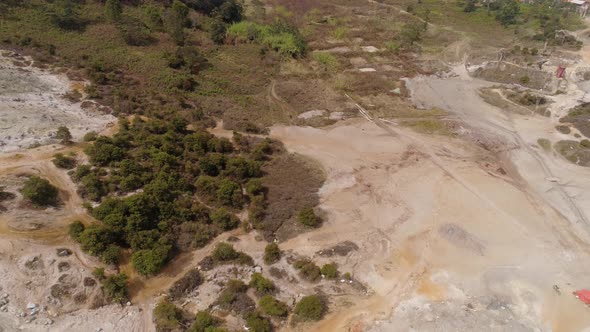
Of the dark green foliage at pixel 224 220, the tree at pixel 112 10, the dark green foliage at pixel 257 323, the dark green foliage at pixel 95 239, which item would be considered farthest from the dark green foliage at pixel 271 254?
the tree at pixel 112 10

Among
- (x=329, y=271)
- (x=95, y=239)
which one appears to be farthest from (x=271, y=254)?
(x=95, y=239)

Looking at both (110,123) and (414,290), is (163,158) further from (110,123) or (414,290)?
(414,290)

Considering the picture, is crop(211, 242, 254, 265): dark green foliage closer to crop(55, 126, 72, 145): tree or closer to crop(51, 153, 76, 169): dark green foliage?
crop(51, 153, 76, 169): dark green foliage

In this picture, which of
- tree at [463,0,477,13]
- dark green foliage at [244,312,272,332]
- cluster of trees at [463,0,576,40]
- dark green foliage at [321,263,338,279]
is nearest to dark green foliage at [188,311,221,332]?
dark green foliage at [244,312,272,332]

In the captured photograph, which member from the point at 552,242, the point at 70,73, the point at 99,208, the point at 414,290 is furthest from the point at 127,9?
the point at 552,242

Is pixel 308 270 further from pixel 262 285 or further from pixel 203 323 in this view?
pixel 203 323
